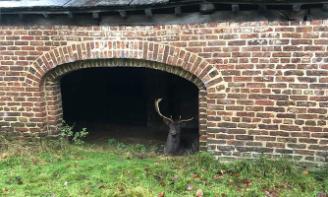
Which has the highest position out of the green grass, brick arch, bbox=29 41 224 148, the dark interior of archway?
brick arch, bbox=29 41 224 148

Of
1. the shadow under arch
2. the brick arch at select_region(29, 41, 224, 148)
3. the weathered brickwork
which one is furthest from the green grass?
the brick arch at select_region(29, 41, 224, 148)

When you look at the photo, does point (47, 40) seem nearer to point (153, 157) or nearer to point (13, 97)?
point (13, 97)

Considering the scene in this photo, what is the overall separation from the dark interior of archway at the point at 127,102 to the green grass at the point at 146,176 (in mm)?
1451

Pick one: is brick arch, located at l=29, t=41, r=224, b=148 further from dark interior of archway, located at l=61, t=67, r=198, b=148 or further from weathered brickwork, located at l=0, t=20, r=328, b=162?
dark interior of archway, located at l=61, t=67, r=198, b=148

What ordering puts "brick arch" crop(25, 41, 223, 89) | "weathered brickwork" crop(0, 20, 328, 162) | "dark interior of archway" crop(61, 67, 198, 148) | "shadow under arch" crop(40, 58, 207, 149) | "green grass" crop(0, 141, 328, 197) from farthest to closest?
"dark interior of archway" crop(61, 67, 198, 148)
"shadow under arch" crop(40, 58, 207, 149)
"brick arch" crop(25, 41, 223, 89)
"weathered brickwork" crop(0, 20, 328, 162)
"green grass" crop(0, 141, 328, 197)

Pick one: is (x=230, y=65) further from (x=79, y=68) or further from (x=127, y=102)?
(x=127, y=102)

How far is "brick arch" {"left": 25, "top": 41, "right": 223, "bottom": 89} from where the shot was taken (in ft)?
23.5

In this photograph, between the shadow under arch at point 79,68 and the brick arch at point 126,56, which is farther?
the shadow under arch at point 79,68

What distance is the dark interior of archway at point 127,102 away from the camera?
9.95 m

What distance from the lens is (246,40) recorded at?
22.5 ft

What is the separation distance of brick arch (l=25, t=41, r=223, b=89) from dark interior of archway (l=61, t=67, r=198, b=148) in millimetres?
1912

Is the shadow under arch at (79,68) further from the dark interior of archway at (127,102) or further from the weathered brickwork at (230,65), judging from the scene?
the dark interior of archway at (127,102)

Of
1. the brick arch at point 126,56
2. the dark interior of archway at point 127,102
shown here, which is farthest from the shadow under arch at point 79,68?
the dark interior of archway at point 127,102

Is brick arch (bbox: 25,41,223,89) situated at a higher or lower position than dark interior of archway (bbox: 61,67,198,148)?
higher
